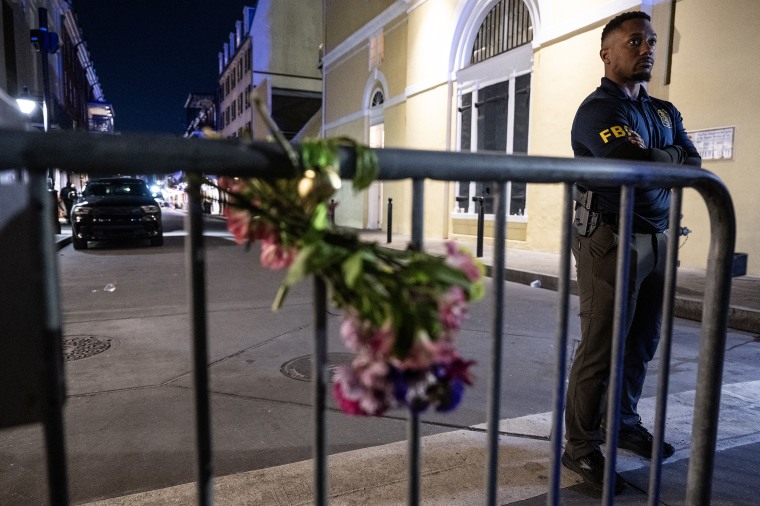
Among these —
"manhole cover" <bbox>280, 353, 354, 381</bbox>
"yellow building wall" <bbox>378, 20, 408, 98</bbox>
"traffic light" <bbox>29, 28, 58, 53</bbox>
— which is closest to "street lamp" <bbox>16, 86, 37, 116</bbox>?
"traffic light" <bbox>29, 28, 58, 53</bbox>

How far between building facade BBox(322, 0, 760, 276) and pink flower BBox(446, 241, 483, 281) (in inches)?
178

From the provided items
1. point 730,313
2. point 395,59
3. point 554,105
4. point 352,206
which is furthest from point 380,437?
point 352,206

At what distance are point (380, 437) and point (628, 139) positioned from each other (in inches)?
81.7

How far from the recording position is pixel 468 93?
1424cm

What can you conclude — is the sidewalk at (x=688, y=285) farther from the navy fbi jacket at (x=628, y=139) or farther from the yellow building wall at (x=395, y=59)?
the yellow building wall at (x=395, y=59)

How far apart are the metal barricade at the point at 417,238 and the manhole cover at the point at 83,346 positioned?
4.17 m

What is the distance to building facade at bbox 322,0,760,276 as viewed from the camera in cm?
797

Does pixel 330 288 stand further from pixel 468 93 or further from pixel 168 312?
pixel 468 93

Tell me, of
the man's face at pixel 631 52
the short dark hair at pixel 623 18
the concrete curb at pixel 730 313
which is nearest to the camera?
the man's face at pixel 631 52

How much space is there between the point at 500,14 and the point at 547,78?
2929 mm

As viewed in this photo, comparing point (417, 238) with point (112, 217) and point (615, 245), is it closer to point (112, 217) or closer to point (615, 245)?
point (615, 245)

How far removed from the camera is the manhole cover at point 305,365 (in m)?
4.20

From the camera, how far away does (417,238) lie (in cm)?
126

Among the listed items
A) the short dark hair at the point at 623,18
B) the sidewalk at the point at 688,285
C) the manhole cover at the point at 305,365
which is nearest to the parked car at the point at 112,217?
the sidewalk at the point at 688,285
